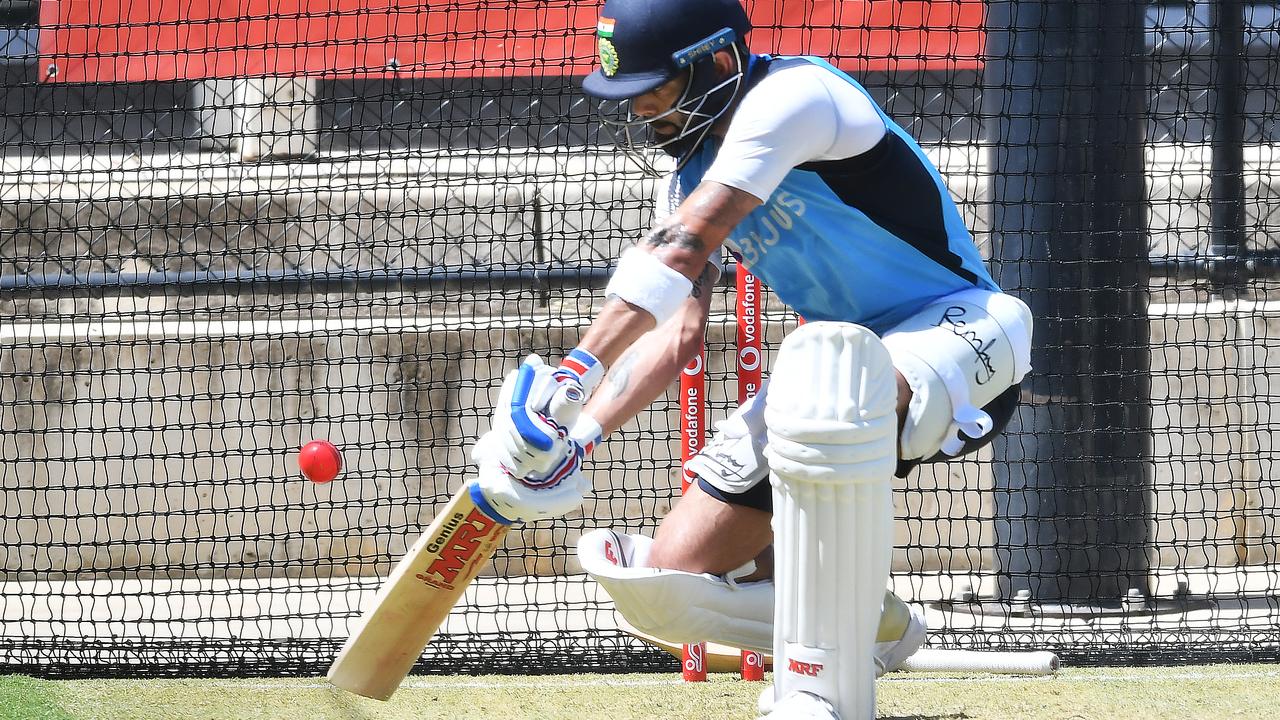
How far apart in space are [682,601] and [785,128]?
1.04m

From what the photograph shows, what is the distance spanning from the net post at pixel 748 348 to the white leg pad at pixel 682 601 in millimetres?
961

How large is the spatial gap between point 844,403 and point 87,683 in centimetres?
280

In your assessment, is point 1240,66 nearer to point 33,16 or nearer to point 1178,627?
point 1178,627

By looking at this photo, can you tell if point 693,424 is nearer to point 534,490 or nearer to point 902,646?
point 902,646

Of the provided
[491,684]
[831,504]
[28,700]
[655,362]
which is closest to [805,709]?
[831,504]

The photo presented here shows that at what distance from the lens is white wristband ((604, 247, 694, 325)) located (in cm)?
227

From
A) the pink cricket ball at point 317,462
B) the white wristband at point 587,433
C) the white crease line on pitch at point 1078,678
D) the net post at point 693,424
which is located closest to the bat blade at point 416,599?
the white wristband at point 587,433

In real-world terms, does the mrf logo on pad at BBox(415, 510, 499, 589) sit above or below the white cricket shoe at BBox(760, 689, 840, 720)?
above

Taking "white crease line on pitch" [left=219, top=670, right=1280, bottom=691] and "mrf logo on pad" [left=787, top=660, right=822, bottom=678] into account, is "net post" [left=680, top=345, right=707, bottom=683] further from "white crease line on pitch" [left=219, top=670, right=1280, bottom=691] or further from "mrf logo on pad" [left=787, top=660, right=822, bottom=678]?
"mrf logo on pad" [left=787, top=660, right=822, bottom=678]

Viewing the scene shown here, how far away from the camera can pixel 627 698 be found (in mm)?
3523

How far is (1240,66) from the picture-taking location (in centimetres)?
488

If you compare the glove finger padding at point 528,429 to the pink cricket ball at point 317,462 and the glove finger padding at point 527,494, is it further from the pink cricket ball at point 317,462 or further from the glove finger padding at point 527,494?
the pink cricket ball at point 317,462

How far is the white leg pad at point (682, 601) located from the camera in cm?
263

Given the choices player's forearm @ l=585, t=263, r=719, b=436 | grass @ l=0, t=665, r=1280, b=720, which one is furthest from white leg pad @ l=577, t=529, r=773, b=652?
grass @ l=0, t=665, r=1280, b=720
